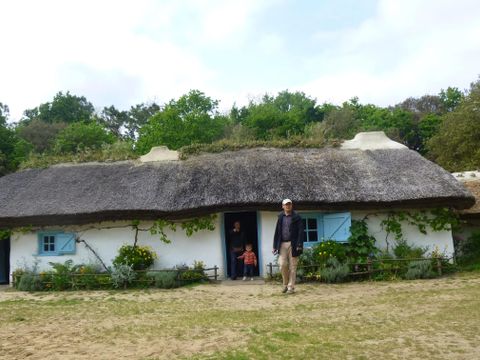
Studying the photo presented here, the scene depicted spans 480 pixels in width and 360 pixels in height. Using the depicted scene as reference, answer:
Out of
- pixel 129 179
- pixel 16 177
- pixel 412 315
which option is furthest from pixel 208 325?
pixel 16 177

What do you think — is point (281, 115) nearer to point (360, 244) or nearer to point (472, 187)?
point (472, 187)

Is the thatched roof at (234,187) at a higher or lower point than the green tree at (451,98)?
lower

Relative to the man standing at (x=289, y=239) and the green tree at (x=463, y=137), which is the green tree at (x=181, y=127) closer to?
the green tree at (x=463, y=137)

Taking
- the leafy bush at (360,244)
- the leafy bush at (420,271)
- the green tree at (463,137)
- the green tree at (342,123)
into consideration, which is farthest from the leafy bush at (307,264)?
the green tree at (342,123)

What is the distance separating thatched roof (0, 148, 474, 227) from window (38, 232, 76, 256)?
533 mm

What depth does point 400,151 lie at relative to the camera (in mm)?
13781

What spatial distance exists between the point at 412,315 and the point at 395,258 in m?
5.16

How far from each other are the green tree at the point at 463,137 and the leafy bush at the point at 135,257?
53.7 feet

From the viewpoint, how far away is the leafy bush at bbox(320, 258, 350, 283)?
10.6 m

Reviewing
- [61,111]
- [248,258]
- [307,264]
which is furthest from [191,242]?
[61,111]

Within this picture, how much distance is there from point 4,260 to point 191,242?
632 cm

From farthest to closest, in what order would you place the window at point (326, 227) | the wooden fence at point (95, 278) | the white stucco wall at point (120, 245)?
1. the white stucco wall at point (120, 245)
2. the window at point (326, 227)
3. the wooden fence at point (95, 278)

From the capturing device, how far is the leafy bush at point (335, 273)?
10625 millimetres

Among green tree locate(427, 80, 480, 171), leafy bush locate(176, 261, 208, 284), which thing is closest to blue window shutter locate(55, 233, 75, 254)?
leafy bush locate(176, 261, 208, 284)
